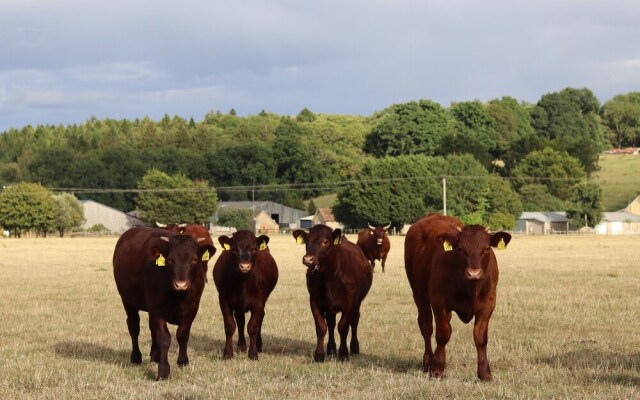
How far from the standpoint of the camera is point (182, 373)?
1101 cm

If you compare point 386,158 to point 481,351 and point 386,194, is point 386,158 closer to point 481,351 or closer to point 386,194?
point 386,194

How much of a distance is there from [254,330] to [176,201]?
105m

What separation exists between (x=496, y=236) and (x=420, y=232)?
1852mm

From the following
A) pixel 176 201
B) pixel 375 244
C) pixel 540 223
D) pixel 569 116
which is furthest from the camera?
pixel 569 116

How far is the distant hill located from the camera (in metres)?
129

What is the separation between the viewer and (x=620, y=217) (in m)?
115

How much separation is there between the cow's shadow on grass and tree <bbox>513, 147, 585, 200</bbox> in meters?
113

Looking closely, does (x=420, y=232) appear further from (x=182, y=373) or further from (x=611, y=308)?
(x=611, y=308)

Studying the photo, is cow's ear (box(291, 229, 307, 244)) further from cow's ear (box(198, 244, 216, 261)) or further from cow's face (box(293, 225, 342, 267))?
cow's ear (box(198, 244, 216, 261))

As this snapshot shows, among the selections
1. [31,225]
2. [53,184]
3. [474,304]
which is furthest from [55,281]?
[53,184]

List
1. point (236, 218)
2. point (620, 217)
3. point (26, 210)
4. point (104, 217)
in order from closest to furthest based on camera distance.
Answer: point (26, 210)
point (620, 217)
point (236, 218)
point (104, 217)

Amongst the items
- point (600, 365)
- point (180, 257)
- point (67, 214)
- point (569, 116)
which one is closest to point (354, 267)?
point (180, 257)

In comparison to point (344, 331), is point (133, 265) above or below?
above

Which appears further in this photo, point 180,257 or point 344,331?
point 344,331
